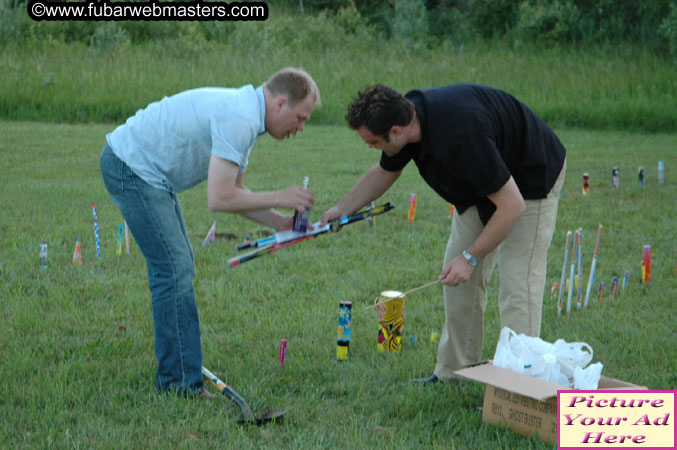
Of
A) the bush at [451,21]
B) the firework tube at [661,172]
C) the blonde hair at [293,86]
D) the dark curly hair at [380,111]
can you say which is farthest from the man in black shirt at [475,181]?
the bush at [451,21]

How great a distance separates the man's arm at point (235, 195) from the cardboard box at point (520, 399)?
4.12ft

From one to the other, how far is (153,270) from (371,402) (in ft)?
4.70

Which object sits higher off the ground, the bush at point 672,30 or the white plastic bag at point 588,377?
the bush at point 672,30

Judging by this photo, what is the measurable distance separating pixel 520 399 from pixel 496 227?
889 mm

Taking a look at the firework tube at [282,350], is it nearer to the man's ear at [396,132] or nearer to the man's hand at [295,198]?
the man's hand at [295,198]

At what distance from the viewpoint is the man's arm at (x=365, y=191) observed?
481 cm

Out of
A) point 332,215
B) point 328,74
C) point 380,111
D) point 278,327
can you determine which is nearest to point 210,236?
point 278,327

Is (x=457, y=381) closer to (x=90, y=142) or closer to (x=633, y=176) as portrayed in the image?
(x=633, y=176)

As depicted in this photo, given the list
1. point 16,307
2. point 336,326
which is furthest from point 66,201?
point 336,326

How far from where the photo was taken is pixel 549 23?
23.6 meters

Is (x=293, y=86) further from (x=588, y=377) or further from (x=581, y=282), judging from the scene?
(x=581, y=282)

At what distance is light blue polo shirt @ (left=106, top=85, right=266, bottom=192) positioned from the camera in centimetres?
403

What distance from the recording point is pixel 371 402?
460 cm

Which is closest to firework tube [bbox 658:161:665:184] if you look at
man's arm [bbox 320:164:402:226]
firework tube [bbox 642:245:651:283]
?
firework tube [bbox 642:245:651:283]
